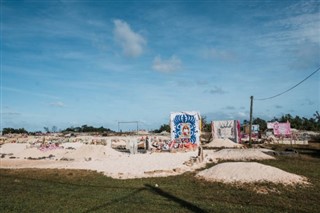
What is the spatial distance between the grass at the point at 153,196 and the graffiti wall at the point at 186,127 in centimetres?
1555

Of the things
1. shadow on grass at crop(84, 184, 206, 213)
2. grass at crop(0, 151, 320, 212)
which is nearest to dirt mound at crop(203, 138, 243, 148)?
grass at crop(0, 151, 320, 212)

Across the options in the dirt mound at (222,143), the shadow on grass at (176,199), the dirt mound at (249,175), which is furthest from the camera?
the dirt mound at (222,143)

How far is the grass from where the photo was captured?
1084 centimetres

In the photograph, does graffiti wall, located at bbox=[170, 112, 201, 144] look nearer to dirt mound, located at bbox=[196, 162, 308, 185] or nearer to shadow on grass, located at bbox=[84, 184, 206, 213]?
dirt mound, located at bbox=[196, 162, 308, 185]

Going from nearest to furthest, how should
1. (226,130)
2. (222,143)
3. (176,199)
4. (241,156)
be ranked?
(176,199)
(241,156)
(222,143)
(226,130)

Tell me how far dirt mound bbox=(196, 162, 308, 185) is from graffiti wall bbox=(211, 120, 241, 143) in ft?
96.2

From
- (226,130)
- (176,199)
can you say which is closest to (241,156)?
(176,199)

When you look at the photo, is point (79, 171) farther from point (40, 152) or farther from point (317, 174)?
point (40, 152)

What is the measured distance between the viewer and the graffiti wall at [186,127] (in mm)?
33062

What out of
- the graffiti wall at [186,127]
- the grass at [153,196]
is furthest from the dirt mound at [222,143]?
the grass at [153,196]

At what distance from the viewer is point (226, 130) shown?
4759 centimetres

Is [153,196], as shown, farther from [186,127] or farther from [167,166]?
[186,127]

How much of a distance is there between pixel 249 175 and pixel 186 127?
1809 cm

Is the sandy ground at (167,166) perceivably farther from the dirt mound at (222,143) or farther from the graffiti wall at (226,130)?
the graffiti wall at (226,130)
